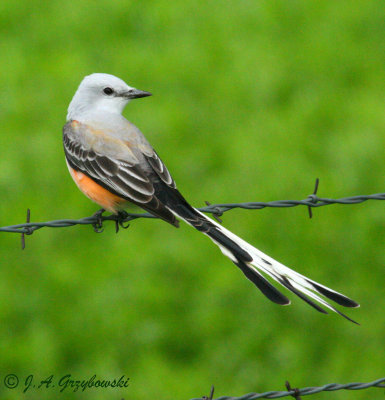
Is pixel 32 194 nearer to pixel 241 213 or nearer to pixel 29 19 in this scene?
pixel 241 213

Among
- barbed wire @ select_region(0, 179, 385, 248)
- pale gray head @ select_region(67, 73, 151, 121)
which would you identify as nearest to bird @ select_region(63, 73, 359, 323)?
pale gray head @ select_region(67, 73, 151, 121)

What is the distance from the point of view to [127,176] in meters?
5.95

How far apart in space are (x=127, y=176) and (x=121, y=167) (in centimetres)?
9

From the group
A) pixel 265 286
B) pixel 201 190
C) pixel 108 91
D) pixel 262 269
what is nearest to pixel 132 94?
pixel 108 91

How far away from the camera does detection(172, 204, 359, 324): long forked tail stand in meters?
5.14

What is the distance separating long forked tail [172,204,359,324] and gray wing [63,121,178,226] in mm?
187

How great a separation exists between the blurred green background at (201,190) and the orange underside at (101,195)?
197 cm

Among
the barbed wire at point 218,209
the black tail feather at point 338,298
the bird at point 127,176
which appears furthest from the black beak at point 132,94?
the black tail feather at point 338,298

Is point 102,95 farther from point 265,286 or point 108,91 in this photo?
point 265,286

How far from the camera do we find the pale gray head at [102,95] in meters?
6.56

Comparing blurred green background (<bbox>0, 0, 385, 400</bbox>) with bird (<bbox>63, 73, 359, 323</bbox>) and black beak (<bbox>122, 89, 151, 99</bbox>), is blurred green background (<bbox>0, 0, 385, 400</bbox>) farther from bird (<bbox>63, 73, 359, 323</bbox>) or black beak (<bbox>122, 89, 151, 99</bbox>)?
black beak (<bbox>122, 89, 151, 99</bbox>)

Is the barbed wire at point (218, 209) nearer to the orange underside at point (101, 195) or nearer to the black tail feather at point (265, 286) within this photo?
the orange underside at point (101, 195)

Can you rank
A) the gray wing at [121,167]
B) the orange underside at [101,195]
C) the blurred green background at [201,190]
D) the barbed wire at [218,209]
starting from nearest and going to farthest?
the barbed wire at [218,209] → the gray wing at [121,167] → the orange underside at [101,195] → the blurred green background at [201,190]

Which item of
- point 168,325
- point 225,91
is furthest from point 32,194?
point 225,91
